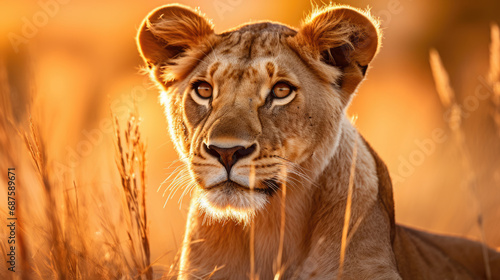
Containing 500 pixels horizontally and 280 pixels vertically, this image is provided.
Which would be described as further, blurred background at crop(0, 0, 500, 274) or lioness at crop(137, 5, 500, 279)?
blurred background at crop(0, 0, 500, 274)

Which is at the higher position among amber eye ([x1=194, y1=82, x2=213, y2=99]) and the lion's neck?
amber eye ([x1=194, y1=82, x2=213, y2=99])

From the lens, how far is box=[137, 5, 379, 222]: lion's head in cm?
374

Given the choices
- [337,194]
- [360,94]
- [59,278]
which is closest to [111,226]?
[59,278]

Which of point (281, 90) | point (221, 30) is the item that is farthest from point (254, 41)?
point (221, 30)

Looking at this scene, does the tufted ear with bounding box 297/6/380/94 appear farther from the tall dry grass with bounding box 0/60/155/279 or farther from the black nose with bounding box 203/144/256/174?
the tall dry grass with bounding box 0/60/155/279

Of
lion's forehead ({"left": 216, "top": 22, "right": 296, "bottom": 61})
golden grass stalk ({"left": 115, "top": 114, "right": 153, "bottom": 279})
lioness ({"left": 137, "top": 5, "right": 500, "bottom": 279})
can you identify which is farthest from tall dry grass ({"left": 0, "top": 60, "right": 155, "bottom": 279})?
lion's forehead ({"left": 216, "top": 22, "right": 296, "bottom": 61})

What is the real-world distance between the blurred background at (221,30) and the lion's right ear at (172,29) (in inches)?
12.4

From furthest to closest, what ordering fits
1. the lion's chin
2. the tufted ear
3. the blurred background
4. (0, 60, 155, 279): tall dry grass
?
the blurred background
the tufted ear
the lion's chin
(0, 60, 155, 279): tall dry grass

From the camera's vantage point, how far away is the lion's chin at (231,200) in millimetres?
3697

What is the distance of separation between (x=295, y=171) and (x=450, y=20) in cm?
1510

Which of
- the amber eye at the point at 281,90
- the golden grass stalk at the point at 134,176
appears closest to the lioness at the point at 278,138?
the amber eye at the point at 281,90

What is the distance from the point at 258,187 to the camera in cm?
383

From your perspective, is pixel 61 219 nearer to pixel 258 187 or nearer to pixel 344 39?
pixel 258 187

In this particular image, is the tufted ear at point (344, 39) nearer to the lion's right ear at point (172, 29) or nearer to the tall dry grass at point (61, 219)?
the lion's right ear at point (172, 29)
